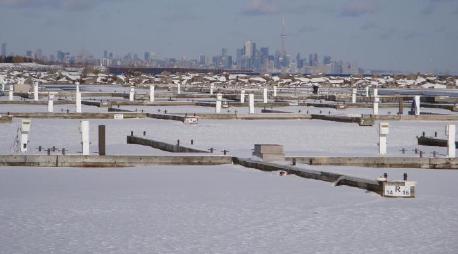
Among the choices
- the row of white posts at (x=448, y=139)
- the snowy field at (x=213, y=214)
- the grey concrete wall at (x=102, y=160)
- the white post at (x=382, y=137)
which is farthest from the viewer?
the white post at (x=382, y=137)

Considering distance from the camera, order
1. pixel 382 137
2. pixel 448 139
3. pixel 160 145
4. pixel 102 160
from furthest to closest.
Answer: pixel 160 145 → pixel 382 137 → pixel 448 139 → pixel 102 160

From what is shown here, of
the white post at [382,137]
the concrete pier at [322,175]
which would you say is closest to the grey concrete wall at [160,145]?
the concrete pier at [322,175]

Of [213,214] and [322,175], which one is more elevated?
[322,175]

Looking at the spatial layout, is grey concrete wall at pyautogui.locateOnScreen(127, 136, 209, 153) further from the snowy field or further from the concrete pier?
the snowy field

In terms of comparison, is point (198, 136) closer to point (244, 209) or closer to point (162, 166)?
point (162, 166)

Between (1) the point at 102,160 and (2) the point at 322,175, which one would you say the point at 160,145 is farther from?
(2) the point at 322,175

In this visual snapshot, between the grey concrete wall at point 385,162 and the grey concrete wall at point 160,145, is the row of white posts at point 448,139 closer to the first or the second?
the grey concrete wall at point 385,162

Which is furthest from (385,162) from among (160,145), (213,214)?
(213,214)

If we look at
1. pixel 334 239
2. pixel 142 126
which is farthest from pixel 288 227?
pixel 142 126

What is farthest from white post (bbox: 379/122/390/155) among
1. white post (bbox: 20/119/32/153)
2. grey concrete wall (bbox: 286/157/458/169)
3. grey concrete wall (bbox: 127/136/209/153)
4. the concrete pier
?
white post (bbox: 20/119/32/153)
